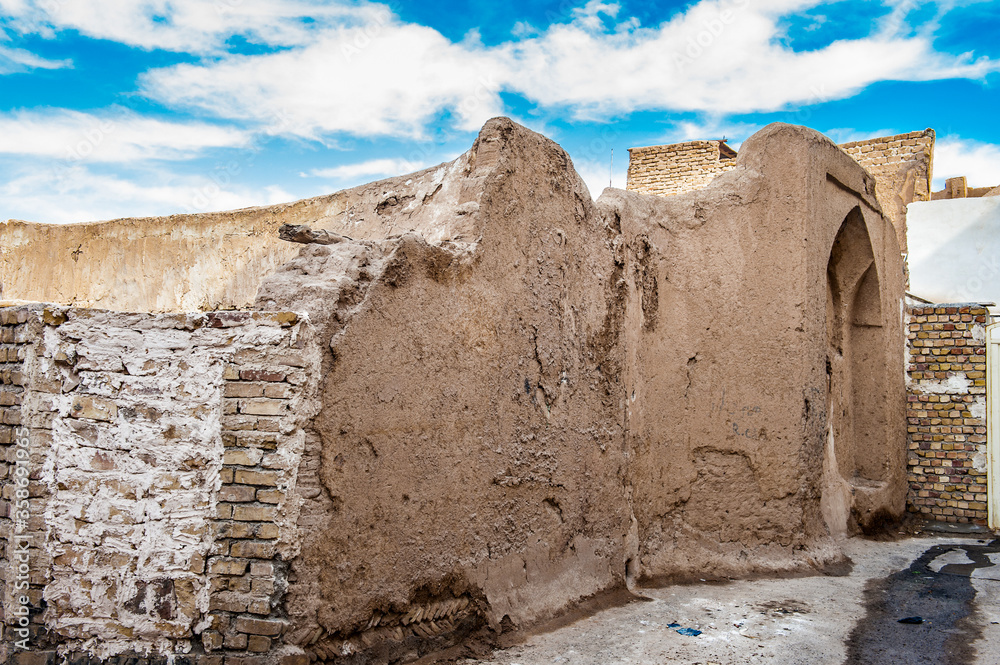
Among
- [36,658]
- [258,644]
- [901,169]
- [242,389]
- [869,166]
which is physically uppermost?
[869,166]

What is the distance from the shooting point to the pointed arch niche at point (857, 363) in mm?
6715

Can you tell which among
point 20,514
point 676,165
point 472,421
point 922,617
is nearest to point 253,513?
point 20,514

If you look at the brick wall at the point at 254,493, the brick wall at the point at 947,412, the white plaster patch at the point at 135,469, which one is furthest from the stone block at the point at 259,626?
the brick wall at the point at 947,412

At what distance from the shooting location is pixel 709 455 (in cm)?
523

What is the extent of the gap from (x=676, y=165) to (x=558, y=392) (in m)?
10.2

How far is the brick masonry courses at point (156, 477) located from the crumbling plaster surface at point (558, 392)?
0.52 ft

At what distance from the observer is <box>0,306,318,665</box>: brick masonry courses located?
279 cm

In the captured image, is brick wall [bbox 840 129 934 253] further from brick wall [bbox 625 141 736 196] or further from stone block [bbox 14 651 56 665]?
stone block [bbox 14 651 56 665]

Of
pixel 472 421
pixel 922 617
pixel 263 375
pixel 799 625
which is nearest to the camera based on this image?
pixel 263 375

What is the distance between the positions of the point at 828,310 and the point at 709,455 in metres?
2.33

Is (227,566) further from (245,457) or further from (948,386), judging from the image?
(948,386)

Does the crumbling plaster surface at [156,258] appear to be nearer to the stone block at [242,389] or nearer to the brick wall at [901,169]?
the stone block at [242,389]

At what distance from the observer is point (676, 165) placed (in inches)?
528

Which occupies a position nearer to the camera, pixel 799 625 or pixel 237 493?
pixel 237 493
